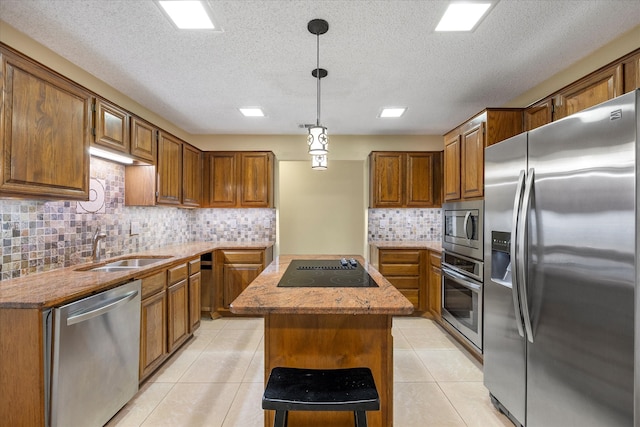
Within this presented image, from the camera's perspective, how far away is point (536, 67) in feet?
8.44

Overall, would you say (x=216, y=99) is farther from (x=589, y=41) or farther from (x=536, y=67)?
(x=589, y=41)

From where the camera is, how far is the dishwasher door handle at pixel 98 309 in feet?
5.41

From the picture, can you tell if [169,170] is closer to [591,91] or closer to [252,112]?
[252,112]

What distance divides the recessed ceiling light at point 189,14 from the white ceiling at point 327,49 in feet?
0.20

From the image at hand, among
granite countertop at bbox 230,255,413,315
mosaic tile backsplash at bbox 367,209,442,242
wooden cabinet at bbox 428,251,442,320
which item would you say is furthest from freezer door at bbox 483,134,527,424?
mosaic tile backsplash at bbox 367,209,442,242

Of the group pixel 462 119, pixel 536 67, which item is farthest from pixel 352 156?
pixel 536 67

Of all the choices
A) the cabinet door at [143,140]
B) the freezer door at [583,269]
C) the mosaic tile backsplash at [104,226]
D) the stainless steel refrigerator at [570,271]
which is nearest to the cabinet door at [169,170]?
the cabinet door at [143,140]

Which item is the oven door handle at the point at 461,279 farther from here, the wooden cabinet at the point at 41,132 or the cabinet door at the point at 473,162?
the wooden cabinet at the point at 41,132

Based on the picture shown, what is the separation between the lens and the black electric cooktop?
1.78 m

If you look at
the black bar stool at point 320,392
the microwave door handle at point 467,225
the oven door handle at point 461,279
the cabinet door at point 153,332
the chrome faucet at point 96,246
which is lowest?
the cabinet door at point 153,332

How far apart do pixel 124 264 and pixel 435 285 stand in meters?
3.37

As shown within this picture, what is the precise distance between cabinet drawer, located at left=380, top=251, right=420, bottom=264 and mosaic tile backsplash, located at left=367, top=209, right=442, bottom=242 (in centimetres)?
72

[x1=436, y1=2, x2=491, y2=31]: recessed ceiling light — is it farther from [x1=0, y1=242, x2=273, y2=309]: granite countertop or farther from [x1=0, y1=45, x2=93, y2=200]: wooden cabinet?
[x1=0, y1=242, x2=273, y2=309]: granite countertop

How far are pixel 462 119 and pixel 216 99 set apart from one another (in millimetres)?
2976
